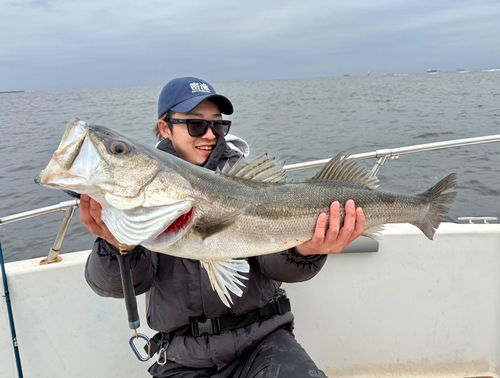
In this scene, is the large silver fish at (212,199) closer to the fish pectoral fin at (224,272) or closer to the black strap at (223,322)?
the fish pectoral fin at (224,272)

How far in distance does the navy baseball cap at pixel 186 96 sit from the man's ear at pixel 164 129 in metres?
0.07

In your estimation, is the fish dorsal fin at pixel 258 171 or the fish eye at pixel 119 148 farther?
the fish dorsal fin at pixel 258 171

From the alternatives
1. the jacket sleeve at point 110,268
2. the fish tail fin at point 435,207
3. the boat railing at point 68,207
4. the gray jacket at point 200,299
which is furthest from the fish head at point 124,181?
the fish tail fin at point 435,207

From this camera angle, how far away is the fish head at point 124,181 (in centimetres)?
160

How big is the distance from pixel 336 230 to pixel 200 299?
102 centimetres

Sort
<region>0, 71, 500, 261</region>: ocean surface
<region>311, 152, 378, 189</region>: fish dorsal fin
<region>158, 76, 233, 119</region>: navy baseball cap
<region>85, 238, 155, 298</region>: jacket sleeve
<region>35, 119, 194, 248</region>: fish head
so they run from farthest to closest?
<region>0, 71, 500, 261</region>: ocean surface < <region>158, 76, 233, 119</region>: navy baseball cap < <region>311, 152, 378, 189</region>: fish dorsal fin < <region>85, 238, 155, 298</region>: jacket sleeve < <region>35, 119, 194, 248</region>: fish head

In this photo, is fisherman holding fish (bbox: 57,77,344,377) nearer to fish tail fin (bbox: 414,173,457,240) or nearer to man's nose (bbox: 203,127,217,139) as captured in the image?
fish tail fin (bbox: 414,173,457,240)

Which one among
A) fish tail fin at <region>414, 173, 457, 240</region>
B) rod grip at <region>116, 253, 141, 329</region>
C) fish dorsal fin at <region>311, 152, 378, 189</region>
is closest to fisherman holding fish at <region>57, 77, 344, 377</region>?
rod grip at <region>116, 253, 141, 329</region>

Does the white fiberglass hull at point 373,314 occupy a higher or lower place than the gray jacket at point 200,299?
lower

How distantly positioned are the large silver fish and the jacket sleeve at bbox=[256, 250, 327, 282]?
0.87 ft

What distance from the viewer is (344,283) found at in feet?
11.4

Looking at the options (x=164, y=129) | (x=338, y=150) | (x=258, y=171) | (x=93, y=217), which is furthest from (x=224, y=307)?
(x=338, y=150)

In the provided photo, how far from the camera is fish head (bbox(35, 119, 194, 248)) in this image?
5.26 feet

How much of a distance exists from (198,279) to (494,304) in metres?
2.78
